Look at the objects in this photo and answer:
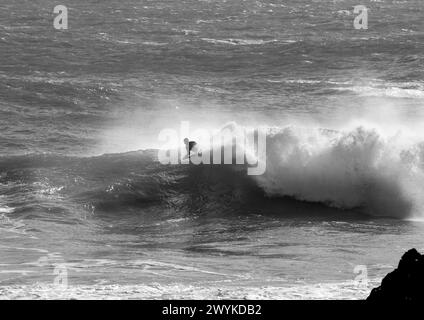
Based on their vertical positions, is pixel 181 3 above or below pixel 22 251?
above

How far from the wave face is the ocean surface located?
53 millimetres

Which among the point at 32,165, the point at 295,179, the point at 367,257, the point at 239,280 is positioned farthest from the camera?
the point at 32,165

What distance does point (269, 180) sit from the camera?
26828mm

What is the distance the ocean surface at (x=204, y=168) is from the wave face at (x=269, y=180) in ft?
0.17

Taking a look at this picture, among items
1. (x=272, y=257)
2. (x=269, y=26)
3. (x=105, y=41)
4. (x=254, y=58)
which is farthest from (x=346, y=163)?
(x=269, y=26)

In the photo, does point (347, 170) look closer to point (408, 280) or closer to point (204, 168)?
point (204, 168)

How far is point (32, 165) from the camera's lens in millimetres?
28719

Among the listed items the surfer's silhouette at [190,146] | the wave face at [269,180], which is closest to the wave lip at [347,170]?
the wave face at [269,180]

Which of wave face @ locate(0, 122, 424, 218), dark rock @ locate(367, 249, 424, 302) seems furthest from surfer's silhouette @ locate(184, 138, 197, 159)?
dark rock @ locate(367, 249, 424, 302)

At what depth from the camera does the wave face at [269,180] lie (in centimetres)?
2519

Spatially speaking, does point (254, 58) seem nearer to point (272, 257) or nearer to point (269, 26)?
point (269, 26)

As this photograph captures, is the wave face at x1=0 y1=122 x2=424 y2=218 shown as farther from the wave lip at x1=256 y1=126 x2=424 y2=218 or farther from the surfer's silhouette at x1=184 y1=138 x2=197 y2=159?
the surfer's silhouette at x1=184 y1=138 x2=197 y2=159

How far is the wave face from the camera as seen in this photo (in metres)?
25.2
